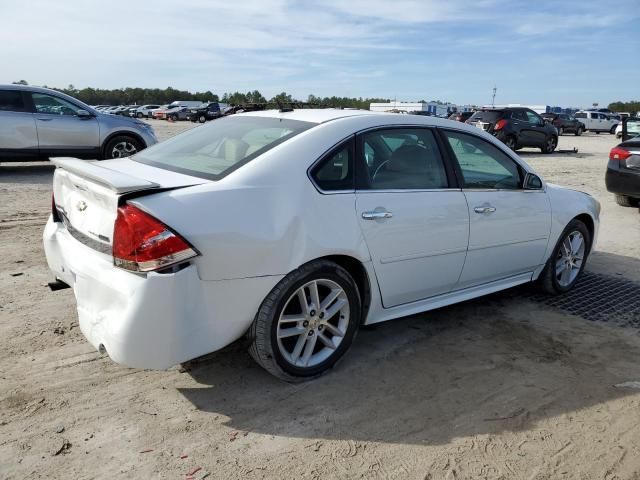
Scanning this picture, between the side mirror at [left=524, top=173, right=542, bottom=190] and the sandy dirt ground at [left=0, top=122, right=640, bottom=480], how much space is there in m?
1.08

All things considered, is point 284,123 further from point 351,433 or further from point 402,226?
point 351,433

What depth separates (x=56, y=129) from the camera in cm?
1114

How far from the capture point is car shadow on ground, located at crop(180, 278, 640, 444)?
3.02 m

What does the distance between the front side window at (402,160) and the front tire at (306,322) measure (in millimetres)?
691

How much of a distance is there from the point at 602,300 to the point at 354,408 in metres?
3.04

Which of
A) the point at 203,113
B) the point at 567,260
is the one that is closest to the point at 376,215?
the point at 567,260

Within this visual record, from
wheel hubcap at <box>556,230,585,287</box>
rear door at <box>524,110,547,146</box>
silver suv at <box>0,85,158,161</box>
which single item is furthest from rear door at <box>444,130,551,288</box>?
rear door at <box>524,110,547,146</box>

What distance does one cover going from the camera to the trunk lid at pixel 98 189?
2910 mm

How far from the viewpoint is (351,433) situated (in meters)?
2.92

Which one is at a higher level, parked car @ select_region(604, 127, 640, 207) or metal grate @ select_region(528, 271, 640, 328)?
parked car @ select_region(604, 127, 640, 207)

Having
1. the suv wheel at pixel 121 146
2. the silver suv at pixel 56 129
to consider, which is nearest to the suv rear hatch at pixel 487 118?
the suv wheel at pixel 121 146

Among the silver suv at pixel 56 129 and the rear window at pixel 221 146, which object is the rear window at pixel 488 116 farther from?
the rear window at pixel 221 146

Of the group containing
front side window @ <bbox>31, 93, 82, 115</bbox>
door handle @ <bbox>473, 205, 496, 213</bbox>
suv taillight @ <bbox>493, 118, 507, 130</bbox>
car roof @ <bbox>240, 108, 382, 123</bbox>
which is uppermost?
car roof @ <bbox>240, 108, 382, 123</bbox>

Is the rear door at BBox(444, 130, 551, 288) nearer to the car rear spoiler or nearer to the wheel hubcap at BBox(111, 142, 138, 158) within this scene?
the car rear spoiler
